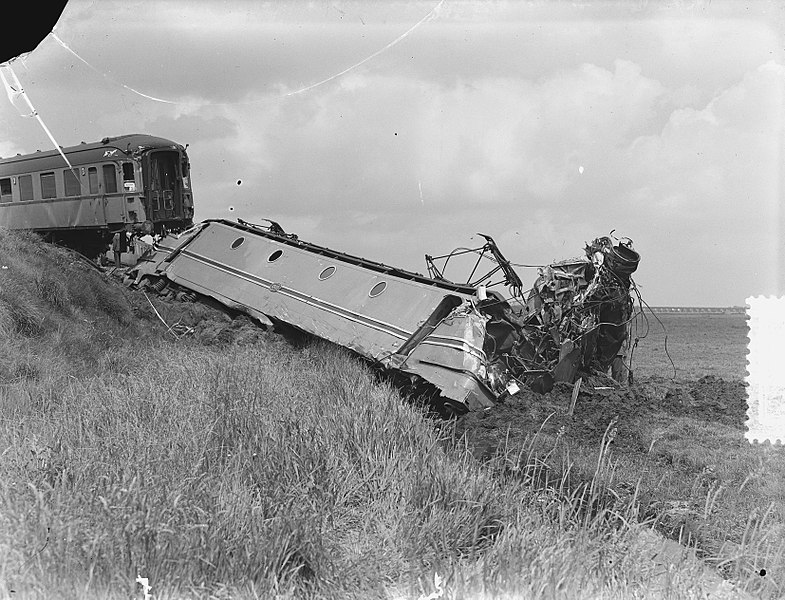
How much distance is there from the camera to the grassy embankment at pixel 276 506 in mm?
5098

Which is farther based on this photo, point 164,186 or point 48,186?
point 48,186

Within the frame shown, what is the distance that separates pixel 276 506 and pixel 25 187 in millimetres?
18132

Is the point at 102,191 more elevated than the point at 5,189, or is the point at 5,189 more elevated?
the point at 5,189

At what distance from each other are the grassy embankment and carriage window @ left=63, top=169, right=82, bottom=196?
34.3 feet

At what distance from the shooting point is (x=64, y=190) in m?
20.3

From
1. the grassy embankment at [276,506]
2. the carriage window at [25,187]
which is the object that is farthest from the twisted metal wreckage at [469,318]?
the carriage window at [25,187]

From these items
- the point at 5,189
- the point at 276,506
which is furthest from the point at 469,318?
the point at 5,189

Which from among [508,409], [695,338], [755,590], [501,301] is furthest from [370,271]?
[695,338]

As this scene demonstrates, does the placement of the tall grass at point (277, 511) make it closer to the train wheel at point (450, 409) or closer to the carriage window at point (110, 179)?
the train wheel at point (450, 409)

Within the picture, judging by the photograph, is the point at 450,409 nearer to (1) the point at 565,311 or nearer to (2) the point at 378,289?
(1) the point at 565,311

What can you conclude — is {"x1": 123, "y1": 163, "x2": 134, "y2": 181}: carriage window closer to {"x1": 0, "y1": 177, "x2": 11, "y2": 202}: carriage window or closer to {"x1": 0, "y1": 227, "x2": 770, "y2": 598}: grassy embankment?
{"x1": 0, "y1": 177, "x2": 11, "y2": 202}: carriage window

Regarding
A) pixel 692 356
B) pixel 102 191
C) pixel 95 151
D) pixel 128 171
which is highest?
pixel 95 151

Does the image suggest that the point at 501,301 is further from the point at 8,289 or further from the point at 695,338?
the point at 695,338

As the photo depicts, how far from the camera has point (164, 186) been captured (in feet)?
64.7
